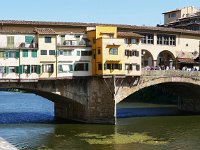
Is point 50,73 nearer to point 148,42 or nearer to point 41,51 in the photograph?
point 41,51

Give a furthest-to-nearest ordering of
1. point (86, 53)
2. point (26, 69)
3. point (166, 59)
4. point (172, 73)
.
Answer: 1. point (166, 59)
2. point (172, 73)
3. point (86, 53)
4. point (26, 69)

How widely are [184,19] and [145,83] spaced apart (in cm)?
4046

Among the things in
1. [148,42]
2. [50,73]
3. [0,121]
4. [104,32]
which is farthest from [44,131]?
[148,42]

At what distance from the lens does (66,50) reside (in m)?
49.5

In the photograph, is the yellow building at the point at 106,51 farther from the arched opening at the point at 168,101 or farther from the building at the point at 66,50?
the arched opening at the point at 168,101

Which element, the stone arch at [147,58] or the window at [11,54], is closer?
the window at [11,54]

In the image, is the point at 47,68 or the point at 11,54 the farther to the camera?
the point at 47,68

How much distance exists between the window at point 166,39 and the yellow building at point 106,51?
1207cm

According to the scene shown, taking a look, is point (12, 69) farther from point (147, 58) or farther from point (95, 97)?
point (147, 58)

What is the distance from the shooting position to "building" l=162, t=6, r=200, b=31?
8800 centimetres

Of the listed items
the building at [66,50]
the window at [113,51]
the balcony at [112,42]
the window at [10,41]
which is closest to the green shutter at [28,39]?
the building at [66,50]

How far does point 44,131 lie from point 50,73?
7019 mm

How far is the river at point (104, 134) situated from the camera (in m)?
38.7

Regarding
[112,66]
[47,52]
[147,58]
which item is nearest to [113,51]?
[112,66]
